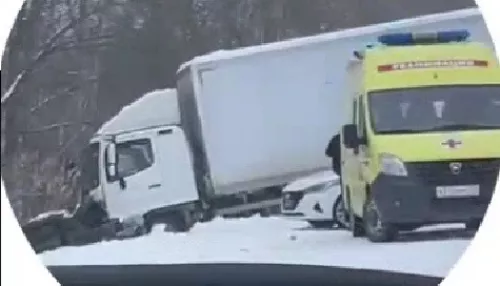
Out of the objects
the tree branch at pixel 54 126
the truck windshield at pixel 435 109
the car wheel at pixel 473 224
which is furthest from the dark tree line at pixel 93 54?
the car wheel at pixel 473 224

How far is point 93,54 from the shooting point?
15.4ft

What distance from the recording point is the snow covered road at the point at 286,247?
4.58m

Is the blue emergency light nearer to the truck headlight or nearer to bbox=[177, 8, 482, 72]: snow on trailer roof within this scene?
bbox=[177, 8, 482, 72]: snow on trailer roof

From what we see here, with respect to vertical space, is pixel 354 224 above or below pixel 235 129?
below

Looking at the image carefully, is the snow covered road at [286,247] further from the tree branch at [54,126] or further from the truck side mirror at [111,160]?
the tree branch at [54,126]

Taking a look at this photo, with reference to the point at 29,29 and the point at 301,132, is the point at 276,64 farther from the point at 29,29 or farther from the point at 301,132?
the point at 29,29

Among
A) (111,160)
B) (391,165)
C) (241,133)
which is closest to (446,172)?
(391,165)

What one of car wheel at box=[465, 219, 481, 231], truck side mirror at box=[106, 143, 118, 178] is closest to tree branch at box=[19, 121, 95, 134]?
truck side mirror at box=[106, 143, 118, 178]

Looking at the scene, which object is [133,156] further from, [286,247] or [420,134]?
[420,134]

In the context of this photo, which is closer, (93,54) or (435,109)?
(435,109)

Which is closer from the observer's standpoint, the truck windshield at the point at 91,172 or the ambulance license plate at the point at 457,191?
the ambulance license plate at the point at 457,191

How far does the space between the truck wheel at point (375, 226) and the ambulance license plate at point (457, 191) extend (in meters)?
0.20

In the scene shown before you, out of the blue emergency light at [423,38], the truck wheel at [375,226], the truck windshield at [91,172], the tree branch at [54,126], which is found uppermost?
the blue emergency light at [423,38]

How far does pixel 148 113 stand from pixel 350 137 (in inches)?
28.1
